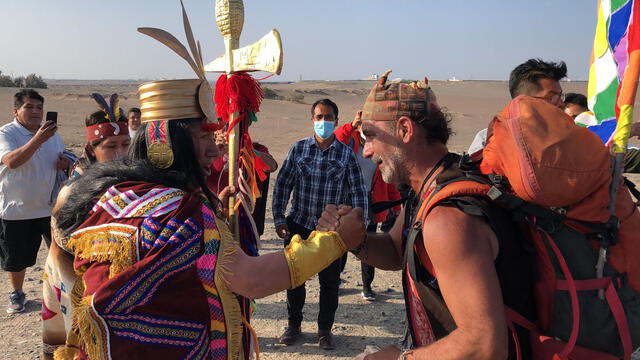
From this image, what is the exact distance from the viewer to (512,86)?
4.07 meters

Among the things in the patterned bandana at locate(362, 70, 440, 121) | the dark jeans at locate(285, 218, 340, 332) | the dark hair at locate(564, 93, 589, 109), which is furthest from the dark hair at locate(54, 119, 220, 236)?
the dark hair at locate(564, 93, 589, 109)

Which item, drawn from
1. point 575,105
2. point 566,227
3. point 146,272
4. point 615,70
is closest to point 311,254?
point 146,272

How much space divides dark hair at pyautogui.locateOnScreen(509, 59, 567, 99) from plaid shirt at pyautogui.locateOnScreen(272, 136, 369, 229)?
167cm

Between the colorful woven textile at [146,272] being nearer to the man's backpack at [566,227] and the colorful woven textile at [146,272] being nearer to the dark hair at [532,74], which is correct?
the man's backpack at [566,227]

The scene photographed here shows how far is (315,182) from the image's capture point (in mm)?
4742

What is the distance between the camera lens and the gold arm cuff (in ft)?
6.75

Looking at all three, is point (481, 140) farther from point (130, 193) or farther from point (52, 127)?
point (52, 127)

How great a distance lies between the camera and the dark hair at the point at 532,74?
3980 mm

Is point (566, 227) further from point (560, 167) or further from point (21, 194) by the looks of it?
point (21, 194)

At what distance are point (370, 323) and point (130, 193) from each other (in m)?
3.62

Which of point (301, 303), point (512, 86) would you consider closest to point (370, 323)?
point (301, 303)

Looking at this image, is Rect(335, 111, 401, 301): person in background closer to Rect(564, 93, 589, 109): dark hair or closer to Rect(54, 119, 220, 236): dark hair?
Rect(564, 93, 589, 109): dark hair

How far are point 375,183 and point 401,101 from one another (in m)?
3.60

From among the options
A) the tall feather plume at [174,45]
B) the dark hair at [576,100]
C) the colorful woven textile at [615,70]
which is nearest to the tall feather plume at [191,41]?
the tall feather plume at [174,45]
